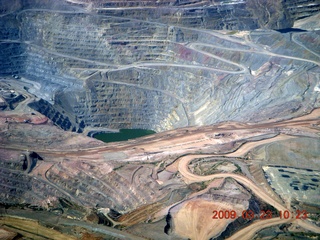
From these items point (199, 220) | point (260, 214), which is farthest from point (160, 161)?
point (260, 214)

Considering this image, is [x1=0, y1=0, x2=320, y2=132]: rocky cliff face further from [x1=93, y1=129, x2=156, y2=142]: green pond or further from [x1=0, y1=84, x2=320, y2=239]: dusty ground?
[x1=0, y1=84, x2=320, y2=239]: dusty ground

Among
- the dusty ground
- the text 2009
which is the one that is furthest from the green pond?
the text 2009

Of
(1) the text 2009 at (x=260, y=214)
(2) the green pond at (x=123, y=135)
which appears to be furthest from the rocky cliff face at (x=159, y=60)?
(1) the text 2009 at (x=260, y=214)

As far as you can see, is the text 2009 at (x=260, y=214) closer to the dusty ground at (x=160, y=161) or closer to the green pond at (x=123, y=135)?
the dusty ground at (x=160, y=161)

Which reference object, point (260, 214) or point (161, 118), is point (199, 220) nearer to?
point (260, 214)

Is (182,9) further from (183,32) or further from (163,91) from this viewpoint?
(163,91)
